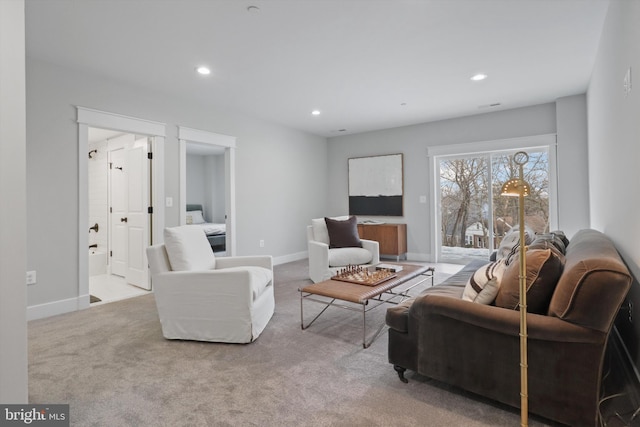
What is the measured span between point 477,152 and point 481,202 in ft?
2.77

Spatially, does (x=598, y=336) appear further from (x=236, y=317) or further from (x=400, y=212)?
(x=400, y=212)

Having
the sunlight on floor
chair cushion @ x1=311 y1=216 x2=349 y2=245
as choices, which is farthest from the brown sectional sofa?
the sunlight on floor

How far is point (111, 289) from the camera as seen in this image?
433cm

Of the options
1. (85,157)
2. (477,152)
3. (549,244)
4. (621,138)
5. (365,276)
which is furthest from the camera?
(477,152)

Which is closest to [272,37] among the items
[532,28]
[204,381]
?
[532,28]

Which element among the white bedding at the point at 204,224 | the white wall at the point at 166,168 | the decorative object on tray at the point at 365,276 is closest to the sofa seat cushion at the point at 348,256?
the decorative object on tray at the point at 365,276

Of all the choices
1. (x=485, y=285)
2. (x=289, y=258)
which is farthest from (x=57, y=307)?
(x=485, y=285)

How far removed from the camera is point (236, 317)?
2.51 meters

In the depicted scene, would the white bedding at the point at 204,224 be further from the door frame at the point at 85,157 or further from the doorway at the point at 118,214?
the door frame at the point at 85,157

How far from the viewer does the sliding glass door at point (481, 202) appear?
4.98m

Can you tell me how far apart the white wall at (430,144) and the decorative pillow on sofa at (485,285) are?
3739 millimetres

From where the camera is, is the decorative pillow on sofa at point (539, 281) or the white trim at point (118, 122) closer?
the decorative pillow on sofa at point (539, 281)

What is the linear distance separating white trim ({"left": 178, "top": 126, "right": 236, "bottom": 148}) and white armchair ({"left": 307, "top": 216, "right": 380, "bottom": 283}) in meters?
1.83

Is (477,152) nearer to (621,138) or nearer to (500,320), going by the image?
(621,138)
